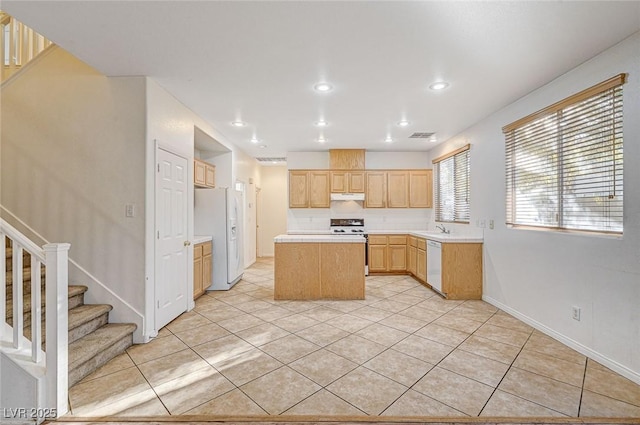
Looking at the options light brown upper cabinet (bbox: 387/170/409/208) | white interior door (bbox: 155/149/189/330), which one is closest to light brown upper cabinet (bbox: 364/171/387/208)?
light brown upper cabinet (bbox: 387/170/409/208)

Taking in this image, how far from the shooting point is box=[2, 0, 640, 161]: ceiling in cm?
204

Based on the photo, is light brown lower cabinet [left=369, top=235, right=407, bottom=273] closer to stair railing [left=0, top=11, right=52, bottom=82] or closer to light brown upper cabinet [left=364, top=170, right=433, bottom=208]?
light brown upper cabinet [left=364, top=170, right=433, bottom=208]

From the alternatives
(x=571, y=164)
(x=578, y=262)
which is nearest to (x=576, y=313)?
(x=578, y=262)

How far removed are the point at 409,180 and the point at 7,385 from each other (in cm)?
637

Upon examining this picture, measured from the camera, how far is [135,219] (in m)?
3.03

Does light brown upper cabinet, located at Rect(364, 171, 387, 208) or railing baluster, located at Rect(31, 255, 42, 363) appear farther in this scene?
light brown upper cabinet, located at Rect(364, 171, 387, 208)

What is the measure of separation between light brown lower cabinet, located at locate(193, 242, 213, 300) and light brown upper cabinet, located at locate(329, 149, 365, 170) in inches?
123

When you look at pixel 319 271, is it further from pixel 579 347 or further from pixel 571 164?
pixel 571 164

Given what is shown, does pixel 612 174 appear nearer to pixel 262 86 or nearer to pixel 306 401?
pixel 306 401

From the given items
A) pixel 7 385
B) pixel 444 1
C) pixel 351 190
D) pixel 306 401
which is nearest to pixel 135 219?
pixel 7 385

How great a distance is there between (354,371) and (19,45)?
502cm

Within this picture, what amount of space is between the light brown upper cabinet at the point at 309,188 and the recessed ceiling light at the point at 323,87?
3.17 metres

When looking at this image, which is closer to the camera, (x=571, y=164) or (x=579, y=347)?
(x=579, y=347)

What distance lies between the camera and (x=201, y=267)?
15.1ft
